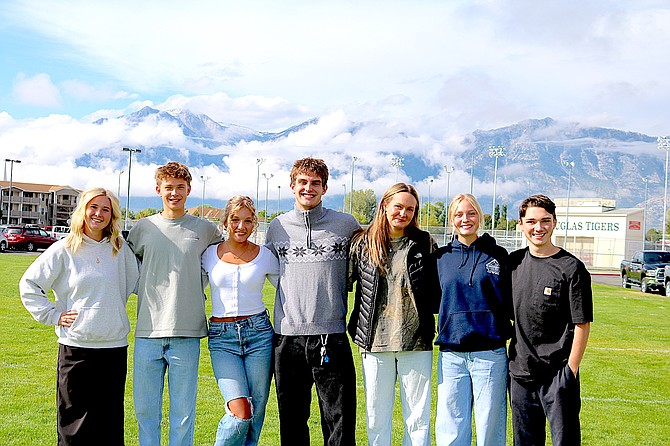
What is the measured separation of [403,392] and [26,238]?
131 ft

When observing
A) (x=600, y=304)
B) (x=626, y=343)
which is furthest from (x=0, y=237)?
(x=626, y=343)

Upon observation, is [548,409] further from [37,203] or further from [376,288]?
[37,203]

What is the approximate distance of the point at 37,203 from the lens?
10300 cm

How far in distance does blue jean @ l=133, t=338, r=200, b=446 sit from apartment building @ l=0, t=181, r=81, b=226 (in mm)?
100803

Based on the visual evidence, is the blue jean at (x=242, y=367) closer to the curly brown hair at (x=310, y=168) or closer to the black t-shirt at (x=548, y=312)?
the curly brown hair at (x=310, y=168)

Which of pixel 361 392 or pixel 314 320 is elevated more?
pixel 314 320

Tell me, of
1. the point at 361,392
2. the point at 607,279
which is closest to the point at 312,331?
the point at 361,392

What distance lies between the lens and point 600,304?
67.3 feet

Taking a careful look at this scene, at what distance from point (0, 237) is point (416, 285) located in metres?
39.3

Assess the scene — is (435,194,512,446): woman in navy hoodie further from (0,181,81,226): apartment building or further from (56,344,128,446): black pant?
(0,181,81,226): apartment building

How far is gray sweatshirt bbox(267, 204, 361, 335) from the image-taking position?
4770 millimetres

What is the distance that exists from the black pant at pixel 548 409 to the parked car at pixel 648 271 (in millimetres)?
23595

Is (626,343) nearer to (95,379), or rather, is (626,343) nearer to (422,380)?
(422,380)

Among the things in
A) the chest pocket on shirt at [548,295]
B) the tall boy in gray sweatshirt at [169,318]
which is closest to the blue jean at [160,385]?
the tall boy in gray sweatshirt at [169,318]
